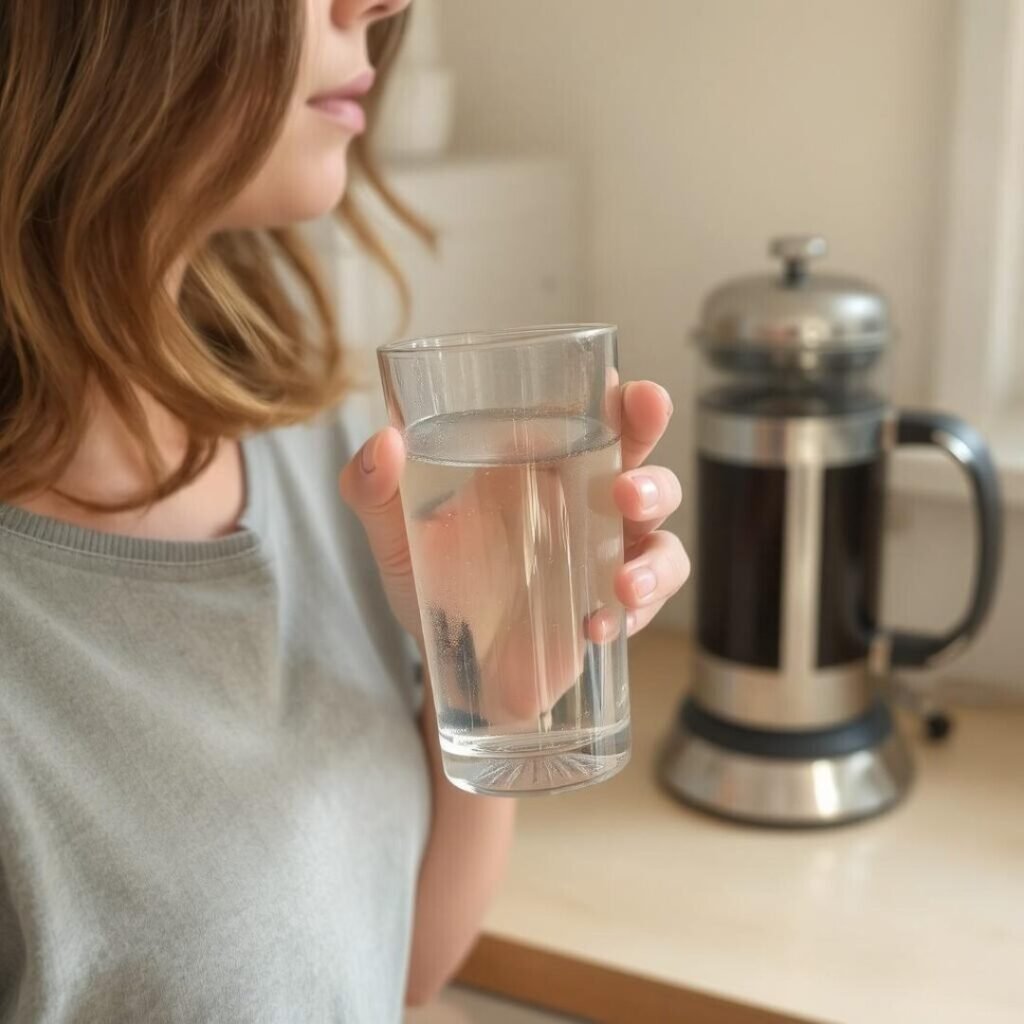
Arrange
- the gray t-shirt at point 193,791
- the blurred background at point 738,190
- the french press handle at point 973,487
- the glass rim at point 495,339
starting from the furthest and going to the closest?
the blurred background at point 738,190, the french press handle at point 973,487, the gray t-shirt at point 193,791, the glass rim at point 495,339

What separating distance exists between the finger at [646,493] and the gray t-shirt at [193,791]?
0.27 meters

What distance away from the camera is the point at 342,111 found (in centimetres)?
70

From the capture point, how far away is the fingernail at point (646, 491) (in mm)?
537

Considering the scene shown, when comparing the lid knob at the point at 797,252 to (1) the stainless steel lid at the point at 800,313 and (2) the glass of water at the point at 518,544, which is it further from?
(2) the glass of water at the point at 518,544

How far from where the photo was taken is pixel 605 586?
54cm

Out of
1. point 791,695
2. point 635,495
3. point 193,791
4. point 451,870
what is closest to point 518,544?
point 635,495

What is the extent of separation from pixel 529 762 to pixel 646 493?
0.13m

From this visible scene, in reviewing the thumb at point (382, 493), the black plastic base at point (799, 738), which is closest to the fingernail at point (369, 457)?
the thumb at point (382, 493)

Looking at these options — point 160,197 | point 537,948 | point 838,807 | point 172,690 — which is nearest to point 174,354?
point 160,197

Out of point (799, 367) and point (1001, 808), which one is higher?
point (799, 367)

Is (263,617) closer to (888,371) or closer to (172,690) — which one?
(172,690)

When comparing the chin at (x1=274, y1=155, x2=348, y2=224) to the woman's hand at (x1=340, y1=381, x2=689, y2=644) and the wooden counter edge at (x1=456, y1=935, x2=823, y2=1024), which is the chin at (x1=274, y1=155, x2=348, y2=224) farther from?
the wooden counter edge at (x1=456, y1=935, x2=823, y2=1024)

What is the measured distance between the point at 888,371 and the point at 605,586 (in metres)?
0.58

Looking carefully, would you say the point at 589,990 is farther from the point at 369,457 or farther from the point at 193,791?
the point at 369,457
